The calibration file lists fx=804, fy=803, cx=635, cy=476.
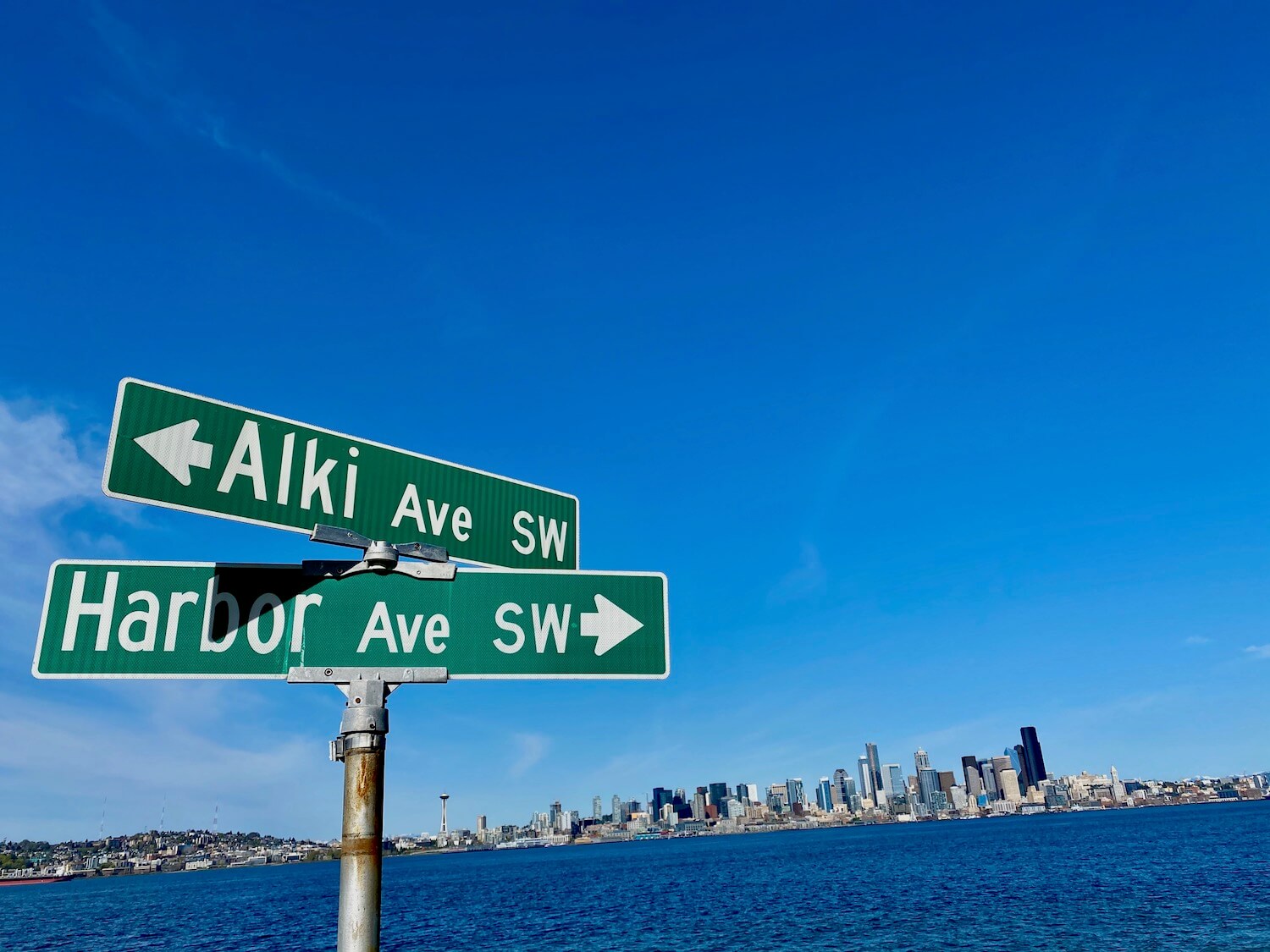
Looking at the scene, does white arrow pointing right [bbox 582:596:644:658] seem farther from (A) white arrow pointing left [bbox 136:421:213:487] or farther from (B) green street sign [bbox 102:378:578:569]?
(A) white arrow pointing left [bbox 136:421:213:487]

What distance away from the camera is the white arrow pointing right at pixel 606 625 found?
175 inches

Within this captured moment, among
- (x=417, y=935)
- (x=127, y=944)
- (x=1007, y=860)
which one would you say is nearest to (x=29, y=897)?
(x=127, y=944)

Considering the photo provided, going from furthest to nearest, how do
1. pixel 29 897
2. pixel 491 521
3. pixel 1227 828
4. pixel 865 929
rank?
pixel 29 897, pixel 1227 828, pixel 865 929, pixel 491 521

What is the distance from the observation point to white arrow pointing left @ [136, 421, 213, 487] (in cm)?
366

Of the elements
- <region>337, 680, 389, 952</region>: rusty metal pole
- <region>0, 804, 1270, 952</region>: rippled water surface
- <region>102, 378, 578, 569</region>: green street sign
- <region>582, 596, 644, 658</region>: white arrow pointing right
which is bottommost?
<region>0, 804, 1270, 952</region>: rippled water surface

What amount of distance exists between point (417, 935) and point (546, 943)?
16351mm

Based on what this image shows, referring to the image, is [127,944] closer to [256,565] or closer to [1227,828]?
[256,565]

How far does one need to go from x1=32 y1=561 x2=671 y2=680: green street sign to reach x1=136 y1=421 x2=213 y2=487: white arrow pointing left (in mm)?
530

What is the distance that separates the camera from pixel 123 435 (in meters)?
3.58

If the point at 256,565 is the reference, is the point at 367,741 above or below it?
below

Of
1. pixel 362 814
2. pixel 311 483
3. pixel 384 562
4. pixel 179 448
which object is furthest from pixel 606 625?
pixel 179 448

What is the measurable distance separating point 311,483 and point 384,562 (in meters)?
0.58

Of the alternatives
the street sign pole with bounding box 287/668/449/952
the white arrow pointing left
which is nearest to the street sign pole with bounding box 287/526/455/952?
the street sign pole with bounding box 287/668/449/952

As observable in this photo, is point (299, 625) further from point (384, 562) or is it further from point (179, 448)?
point (179, 448)
